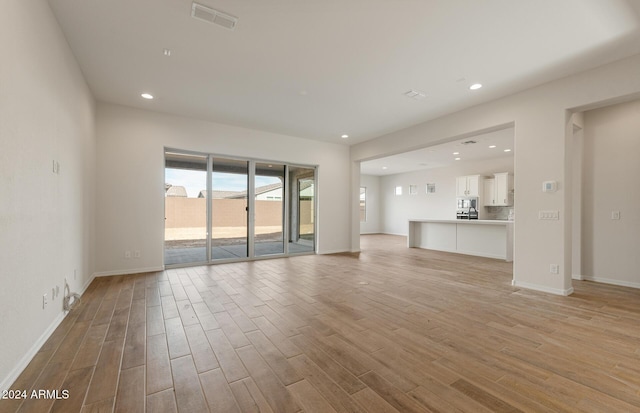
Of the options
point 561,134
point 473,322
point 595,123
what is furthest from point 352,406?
point 595,123

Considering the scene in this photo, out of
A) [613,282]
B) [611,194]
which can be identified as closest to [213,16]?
[611,194]

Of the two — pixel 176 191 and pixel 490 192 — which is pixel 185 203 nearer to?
pixel 176 191

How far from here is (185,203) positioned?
548 cm

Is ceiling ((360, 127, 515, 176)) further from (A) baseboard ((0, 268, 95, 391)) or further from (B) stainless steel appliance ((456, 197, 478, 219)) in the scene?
(A) baseboard ((0, 268, 95, 391))

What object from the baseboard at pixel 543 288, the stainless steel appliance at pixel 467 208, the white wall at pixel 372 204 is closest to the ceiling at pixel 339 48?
the baseboard at pixel 543 288

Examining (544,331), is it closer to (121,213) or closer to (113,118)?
(121,213)

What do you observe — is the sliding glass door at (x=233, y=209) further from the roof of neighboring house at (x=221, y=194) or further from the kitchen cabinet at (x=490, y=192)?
the kitchen cabinet at (x=490, y=192)

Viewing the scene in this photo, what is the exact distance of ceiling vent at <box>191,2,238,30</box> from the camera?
2422mm

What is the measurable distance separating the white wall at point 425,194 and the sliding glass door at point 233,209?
5217 millimetres

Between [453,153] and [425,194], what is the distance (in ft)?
11.1

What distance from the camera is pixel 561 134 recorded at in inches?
143

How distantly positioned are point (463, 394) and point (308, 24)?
10.7 feet

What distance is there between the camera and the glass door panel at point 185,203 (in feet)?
17.5

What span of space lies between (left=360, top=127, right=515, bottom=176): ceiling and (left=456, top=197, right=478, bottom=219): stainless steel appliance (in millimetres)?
1468
